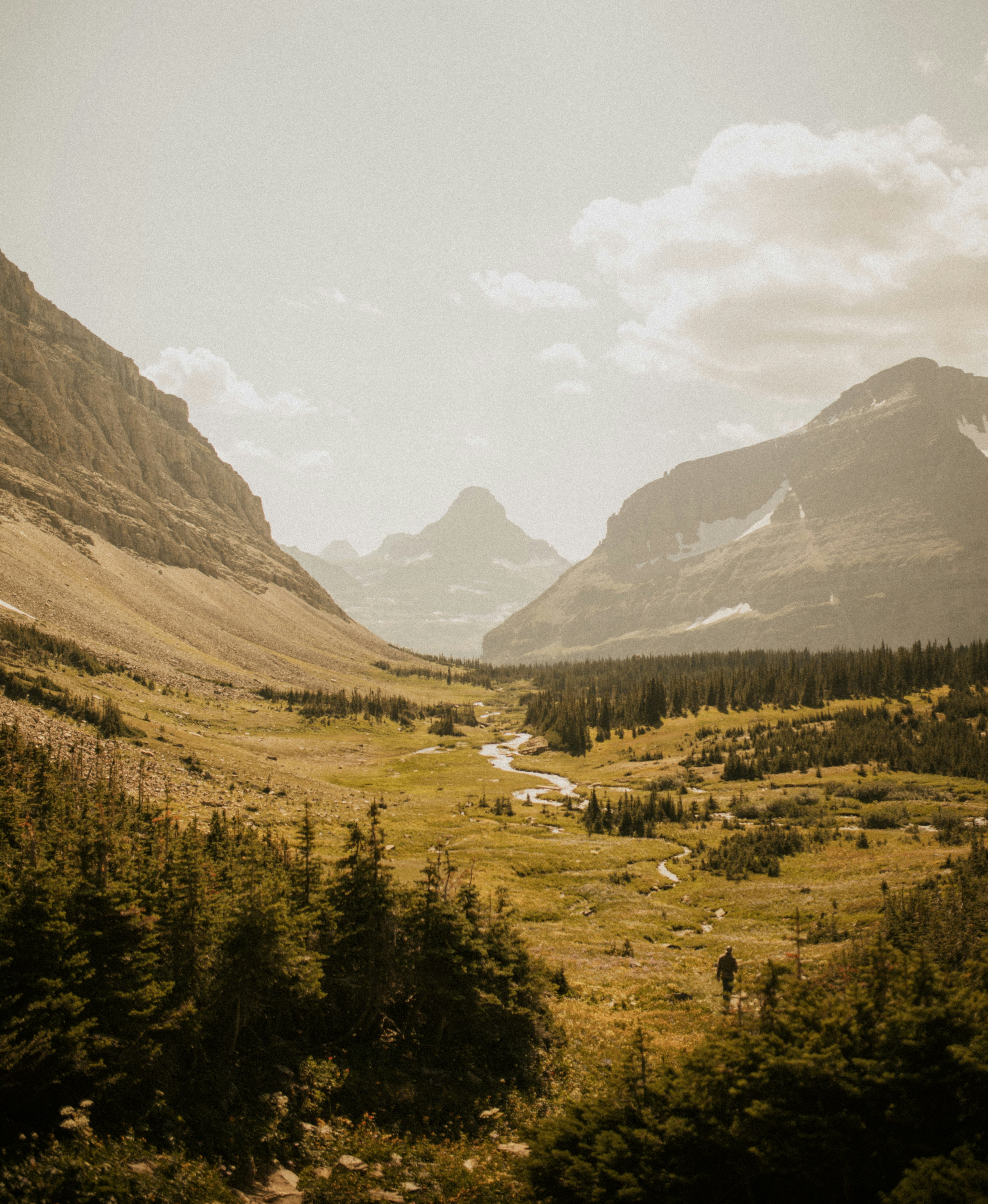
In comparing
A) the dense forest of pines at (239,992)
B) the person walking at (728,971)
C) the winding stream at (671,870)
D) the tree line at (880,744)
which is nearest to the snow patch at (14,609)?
the dense forest of pines at (239,992)

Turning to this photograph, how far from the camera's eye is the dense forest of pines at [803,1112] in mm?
15555

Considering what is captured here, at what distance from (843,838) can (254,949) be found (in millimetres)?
71278

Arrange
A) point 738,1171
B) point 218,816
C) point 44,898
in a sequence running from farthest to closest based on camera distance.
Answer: point 218,816 < point 44,898 < point 738,1171

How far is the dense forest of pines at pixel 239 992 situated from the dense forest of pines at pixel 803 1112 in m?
8.44

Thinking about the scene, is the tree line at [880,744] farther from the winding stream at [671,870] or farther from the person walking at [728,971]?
the person walking at [728,971]

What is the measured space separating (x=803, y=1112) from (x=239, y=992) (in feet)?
58.9

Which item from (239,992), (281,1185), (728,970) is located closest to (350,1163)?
(281,1185)

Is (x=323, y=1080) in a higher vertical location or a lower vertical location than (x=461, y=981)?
lower

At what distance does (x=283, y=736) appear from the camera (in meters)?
127

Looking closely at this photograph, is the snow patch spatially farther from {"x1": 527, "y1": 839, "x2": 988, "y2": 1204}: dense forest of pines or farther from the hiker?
{"x1": 527, "y1": 839, "x2": 988, "y2": 1204}: dense forest of pines

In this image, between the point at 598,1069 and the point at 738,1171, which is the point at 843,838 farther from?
the point at 738,1171

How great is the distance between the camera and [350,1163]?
2088cm

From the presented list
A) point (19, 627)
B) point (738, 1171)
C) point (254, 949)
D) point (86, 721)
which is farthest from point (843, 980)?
point (19, 627)

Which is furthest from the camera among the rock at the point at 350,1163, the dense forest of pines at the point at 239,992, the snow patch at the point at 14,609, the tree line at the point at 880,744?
the snow patch at the point at 14,609
